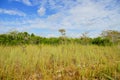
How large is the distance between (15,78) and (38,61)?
1.25m

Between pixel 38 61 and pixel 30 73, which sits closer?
pixel 30 73

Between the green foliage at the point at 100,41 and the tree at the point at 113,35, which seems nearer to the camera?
the tree at the point at 113,35

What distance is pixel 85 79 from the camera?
10.9 feet

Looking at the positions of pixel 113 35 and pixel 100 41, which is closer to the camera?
pixel 113 35

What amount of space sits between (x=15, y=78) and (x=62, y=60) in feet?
6.64

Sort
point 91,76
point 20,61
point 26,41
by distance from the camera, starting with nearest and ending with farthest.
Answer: point 91,76 < point 20,61 < point 26,41

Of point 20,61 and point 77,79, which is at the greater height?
point 20,61

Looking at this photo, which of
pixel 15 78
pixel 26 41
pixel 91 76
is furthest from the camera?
pixel 26 41

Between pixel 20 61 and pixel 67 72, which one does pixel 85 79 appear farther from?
pixel 20 61

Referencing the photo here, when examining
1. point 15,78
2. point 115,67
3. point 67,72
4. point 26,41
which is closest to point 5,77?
point 15,78

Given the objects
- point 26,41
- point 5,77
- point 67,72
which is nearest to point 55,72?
point 67,72

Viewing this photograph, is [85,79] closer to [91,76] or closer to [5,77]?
[91,76]

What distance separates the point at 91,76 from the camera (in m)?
3.52

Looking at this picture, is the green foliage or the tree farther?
the green foliage
